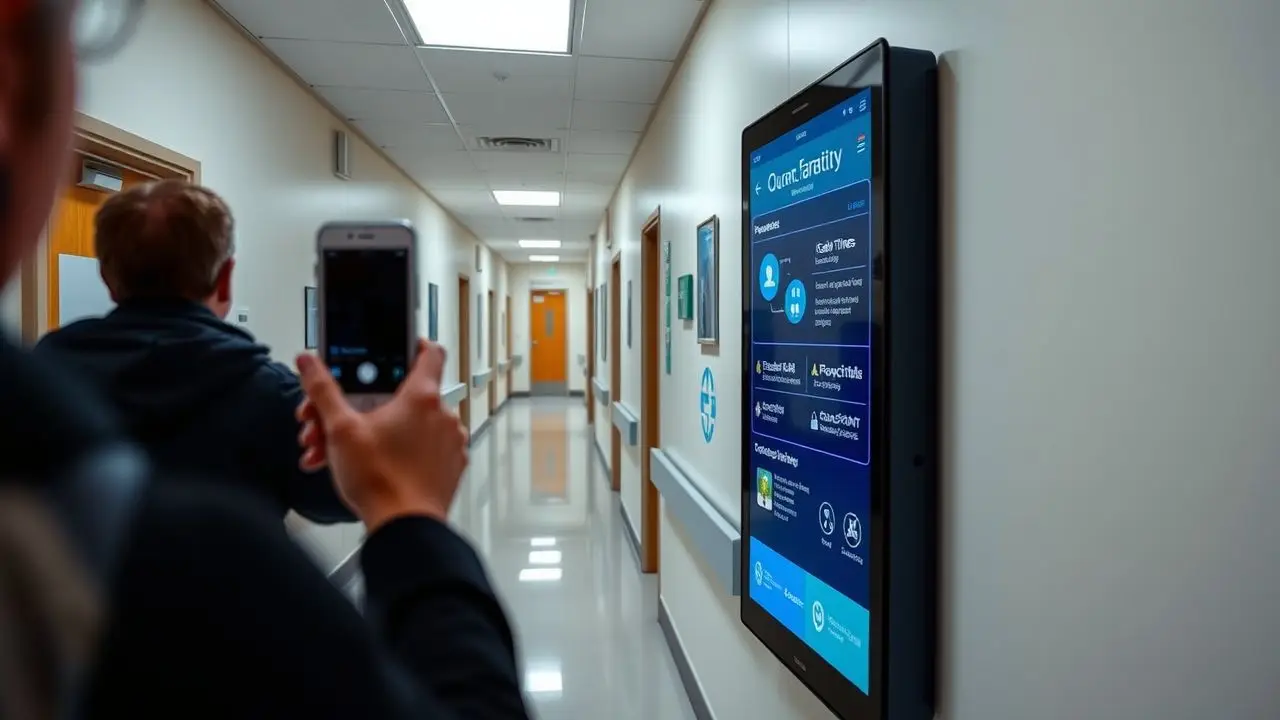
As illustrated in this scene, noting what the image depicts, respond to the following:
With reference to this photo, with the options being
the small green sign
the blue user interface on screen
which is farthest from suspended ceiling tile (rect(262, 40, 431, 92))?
the blue user interface on screen

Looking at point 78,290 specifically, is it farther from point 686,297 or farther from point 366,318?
point 686,297

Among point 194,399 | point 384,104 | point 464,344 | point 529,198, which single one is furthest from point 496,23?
point 464,344

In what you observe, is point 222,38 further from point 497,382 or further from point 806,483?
point 497,382

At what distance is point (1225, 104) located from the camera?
30.1 inches

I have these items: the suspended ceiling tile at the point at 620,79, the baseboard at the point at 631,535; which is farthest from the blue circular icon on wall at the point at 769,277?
the baseboard at the point at 631,535

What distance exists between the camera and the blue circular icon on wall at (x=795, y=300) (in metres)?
1.64

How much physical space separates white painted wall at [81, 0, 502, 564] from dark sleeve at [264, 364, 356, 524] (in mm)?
1540

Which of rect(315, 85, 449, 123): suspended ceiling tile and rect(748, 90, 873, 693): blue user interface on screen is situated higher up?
rect(315, 85, 449, 123): suspended ceiling tile

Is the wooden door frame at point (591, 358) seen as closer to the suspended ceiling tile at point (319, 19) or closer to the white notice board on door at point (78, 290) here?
the suspended ceiling tile at point (319, 19)

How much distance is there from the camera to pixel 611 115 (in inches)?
183

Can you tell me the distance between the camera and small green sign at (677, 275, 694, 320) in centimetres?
324

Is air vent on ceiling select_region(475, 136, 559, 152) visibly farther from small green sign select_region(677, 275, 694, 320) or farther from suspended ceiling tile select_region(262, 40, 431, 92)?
small green sign select_region(677, 275, 694, 320)

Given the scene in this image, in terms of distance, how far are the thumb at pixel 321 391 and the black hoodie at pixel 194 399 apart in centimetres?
47

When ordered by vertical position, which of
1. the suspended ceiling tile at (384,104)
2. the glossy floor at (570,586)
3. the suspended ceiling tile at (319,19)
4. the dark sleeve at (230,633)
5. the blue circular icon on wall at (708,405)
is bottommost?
the glossy floor at (570,586)
